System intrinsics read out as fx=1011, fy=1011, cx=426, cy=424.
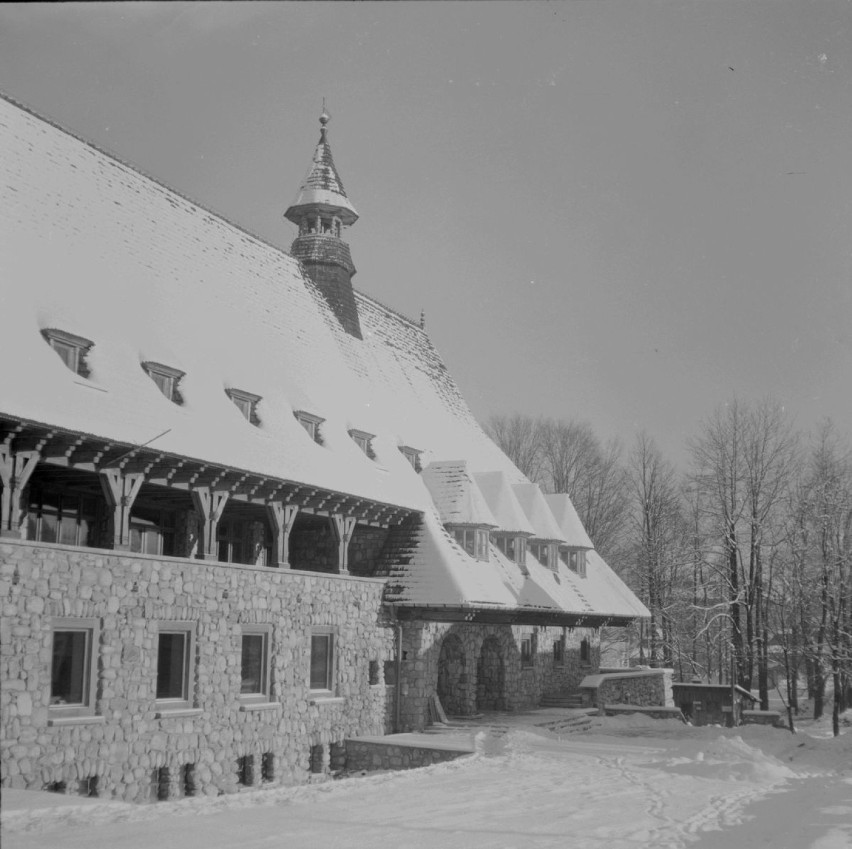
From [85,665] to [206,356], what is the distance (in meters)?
7.02

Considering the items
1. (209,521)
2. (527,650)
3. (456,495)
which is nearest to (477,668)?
(527,650)

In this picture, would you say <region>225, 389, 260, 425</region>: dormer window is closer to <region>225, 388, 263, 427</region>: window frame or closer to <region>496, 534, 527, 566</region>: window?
<region>225, 388, 263, 427</region>: window frame

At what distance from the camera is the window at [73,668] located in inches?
562

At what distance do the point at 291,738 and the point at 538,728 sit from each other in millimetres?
5697

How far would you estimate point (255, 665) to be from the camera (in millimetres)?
18203

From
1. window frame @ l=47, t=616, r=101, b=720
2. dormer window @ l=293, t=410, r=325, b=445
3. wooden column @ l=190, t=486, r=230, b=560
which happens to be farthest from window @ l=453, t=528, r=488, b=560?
window frame @ l=47, t=616, r=101, b=720

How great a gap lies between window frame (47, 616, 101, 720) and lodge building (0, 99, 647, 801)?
1.6 inches

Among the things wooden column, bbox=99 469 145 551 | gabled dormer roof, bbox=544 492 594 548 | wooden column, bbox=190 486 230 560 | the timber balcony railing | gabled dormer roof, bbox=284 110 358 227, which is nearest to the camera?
the timber balcony railing

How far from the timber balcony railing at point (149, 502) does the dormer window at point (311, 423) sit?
1711 mm

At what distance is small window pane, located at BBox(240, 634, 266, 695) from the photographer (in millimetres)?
17953

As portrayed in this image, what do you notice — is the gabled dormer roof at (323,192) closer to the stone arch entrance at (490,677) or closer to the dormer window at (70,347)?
the stone arch entrance at (490,677)

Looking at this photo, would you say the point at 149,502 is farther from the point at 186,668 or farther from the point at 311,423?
the point at 311,423

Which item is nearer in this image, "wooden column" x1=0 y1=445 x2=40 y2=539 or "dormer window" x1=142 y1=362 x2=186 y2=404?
"wooden column" x1=0 y1=445 x2=40 y2=539

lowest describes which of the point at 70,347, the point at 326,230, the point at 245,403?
the point at 245,403
